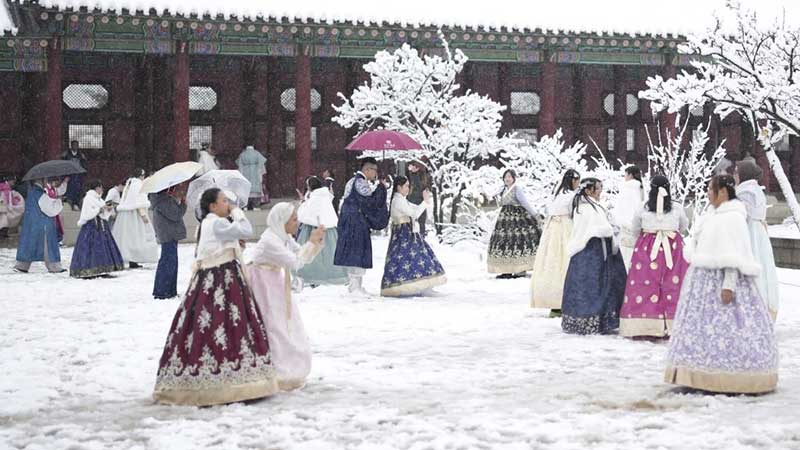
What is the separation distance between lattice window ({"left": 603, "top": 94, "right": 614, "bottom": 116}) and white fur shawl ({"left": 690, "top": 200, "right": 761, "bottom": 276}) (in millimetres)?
17837

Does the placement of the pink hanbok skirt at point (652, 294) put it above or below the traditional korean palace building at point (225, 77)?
below

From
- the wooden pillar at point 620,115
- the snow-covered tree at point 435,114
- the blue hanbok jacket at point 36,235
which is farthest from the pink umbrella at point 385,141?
the wooden pillar at point 620,115

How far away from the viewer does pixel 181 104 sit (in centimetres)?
2045

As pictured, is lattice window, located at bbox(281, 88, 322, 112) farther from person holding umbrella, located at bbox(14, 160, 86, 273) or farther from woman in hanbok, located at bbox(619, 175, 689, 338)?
woman in hanbok, located at bbox(619, 175, 689, 338)

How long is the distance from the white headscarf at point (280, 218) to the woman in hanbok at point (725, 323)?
271cm

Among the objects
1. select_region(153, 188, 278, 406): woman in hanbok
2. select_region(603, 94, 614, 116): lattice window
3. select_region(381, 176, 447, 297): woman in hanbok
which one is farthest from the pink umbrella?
select_region(603, 94, 614, 116): lattice window

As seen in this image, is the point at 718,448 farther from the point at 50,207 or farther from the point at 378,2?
the point at 378,2

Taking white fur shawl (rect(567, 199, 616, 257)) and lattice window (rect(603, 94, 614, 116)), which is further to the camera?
lattice window (rect(603, 94, 614, 116))

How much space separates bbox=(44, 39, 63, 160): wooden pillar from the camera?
1969cm

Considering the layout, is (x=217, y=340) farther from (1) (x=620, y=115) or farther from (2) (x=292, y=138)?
(1) (x=620, y=115)

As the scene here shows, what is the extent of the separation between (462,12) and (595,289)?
13.8m

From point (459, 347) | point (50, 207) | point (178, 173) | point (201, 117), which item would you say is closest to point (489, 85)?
point (201, 117)

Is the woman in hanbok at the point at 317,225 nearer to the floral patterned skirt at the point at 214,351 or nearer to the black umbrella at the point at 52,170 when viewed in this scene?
the black umbrella at the point at 52,170

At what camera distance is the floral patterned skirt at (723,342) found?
266 inches
